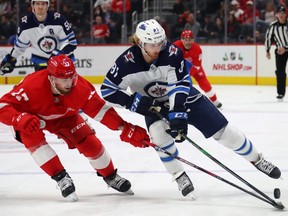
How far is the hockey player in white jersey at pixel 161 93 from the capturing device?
13.7 ft

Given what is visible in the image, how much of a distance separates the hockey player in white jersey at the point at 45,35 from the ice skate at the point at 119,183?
2481 mm

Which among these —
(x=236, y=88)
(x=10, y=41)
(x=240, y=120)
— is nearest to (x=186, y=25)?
(x=236, y=88)

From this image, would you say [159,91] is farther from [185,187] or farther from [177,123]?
[185,187]

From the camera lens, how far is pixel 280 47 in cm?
991

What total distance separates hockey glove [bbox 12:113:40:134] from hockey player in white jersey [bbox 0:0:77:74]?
2.77m

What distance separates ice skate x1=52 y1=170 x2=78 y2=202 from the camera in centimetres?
417

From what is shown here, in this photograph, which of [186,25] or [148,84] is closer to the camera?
[148,84]

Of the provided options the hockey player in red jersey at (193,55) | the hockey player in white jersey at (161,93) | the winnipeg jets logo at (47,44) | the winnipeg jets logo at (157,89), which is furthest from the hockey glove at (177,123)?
the hockey player in red jersey at (193,55)

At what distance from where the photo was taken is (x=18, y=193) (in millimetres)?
4469

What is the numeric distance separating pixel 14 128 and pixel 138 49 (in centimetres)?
82

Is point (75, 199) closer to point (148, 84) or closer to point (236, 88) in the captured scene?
point (148, 84)

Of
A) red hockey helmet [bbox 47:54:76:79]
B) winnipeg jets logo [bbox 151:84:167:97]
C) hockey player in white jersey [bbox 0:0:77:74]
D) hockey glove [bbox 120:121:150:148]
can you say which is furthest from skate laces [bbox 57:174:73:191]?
hockey player in white jersey [bbox 0:0:77:74]

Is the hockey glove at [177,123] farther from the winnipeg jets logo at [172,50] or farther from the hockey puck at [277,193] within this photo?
the hockey puck at [277,193]

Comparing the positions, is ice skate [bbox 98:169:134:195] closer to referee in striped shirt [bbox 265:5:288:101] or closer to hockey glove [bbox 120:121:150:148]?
hockey glove [bbox 120:121:150:148]
